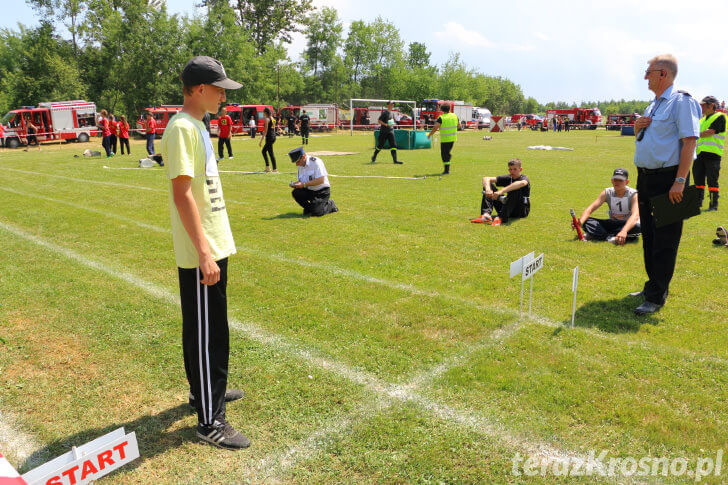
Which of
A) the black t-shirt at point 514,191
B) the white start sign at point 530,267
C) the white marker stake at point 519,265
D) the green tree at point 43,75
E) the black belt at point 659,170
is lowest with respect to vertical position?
the white start sign at point 530,267

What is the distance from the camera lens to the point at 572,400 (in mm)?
3123

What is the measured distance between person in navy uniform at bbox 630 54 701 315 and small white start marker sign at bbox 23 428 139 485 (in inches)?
166

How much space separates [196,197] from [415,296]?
291 centimetres

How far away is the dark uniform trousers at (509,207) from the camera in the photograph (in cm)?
809

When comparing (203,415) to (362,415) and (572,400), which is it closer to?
(362,415)

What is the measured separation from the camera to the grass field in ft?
8.93

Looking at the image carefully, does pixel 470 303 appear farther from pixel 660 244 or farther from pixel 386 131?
pixel 386 131

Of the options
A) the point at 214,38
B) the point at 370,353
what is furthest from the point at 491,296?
the point at 214,38

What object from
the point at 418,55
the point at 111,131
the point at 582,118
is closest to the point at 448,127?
the point at 111,131

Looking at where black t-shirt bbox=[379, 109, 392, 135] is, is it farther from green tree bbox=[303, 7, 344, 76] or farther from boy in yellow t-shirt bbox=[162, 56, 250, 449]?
green tree bbox=[303, 7, 344, 76]

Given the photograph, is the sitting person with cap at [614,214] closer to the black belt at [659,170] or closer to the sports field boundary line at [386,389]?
the black belt at [659,170]

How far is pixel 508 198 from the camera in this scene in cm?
809

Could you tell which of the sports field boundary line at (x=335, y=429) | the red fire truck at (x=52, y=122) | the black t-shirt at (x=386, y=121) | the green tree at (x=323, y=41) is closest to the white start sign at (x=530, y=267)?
the sports field boundary line at (x=335, y=429)

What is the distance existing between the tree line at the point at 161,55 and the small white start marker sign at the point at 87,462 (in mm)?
52666
